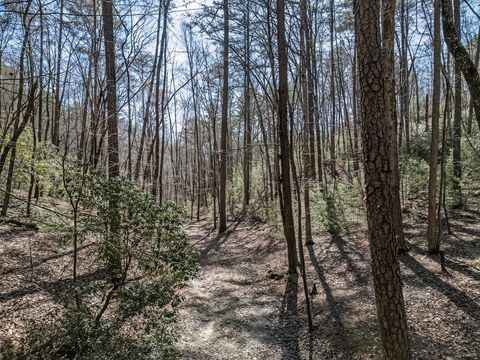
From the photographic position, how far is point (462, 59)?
4.41 metres

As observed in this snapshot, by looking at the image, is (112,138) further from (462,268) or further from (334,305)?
(462,268)

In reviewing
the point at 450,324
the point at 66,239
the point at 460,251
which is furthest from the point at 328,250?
the point at 66,239

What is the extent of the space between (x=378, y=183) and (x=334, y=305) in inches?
135

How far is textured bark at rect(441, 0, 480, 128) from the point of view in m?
4.33

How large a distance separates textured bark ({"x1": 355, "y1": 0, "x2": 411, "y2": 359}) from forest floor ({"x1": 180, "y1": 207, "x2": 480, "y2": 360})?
141 centimetres

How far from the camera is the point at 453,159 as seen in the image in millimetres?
10102

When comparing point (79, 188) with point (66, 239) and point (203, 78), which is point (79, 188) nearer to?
point (66, 239)

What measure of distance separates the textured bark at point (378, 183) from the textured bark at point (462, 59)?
7.42 ft

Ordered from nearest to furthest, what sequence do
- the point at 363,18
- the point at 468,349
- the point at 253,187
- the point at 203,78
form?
1. the point at 363,18
2. the point at 468,349
3. the point at 203,78
4. the point at 253,187

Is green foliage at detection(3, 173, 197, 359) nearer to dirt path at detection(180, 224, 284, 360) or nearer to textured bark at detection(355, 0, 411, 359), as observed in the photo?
dirt path at detection(180, 224, 284, 360)

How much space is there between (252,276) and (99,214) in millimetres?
4603

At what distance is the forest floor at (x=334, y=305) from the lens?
4.43 m

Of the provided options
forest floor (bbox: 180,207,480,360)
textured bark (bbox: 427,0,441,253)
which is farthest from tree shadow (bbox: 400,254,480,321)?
textured bark (bbox: 427,0,441,253)

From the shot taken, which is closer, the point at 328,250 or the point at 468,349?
the point at 468,349
